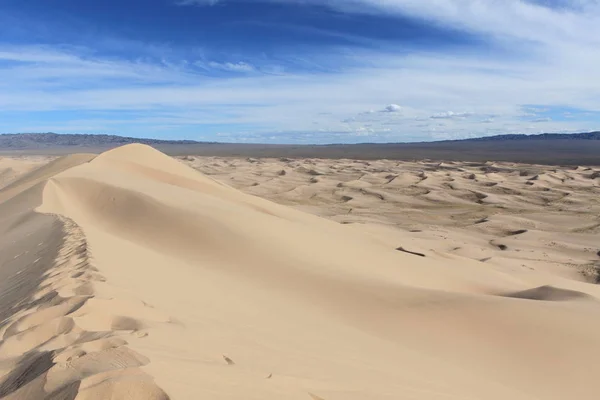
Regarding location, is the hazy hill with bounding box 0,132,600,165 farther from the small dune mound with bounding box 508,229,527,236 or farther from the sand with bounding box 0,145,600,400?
the sand with bounding box 0,145,600,400

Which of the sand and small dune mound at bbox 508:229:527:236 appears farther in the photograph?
small dune mound at bbox 508:229:527:236

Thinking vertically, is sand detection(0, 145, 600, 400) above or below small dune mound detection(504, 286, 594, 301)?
above

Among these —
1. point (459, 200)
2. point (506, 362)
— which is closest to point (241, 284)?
point (506, 362)

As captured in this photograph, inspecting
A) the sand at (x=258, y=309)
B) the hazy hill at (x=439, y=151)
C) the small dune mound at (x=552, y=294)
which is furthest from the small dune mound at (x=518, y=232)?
the hazy hill at (x=439, y=151)

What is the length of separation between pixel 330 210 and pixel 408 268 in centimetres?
1216

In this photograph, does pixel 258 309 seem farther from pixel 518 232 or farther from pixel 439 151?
pixel 439 151

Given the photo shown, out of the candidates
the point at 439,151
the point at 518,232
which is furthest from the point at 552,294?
the point at 439,151

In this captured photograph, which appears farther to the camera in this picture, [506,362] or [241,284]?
[241,284]

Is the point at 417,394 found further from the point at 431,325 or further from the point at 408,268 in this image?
the point at 408,268

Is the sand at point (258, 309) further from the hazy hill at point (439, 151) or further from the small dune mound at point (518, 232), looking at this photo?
the hazy hill at point (439, 151)

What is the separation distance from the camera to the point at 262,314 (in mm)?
4898

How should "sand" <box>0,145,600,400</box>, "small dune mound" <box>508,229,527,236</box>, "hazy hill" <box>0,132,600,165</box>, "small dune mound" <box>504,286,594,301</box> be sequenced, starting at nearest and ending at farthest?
1. "sand" <box>0,145,600,400</box>
2. "small dune mound" <box>504,286,594,301</box>
3. "small dune mound" <box>508,229,527,236</box>
4. "hazy hill" <box>0,132,600,165</box>

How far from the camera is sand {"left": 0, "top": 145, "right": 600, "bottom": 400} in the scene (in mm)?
2598

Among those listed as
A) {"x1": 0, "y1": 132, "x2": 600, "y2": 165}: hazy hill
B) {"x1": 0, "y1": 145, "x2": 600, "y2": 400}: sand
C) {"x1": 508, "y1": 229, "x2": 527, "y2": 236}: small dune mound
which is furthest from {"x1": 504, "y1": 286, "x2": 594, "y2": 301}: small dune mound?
{"x1": 0, "y1": 132, "x2": 600, "y2": 165}: hazy hill
